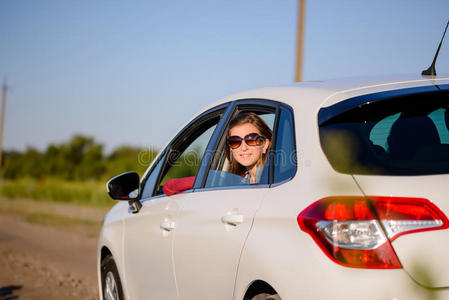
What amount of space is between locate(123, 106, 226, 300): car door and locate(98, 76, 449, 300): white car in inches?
0.8

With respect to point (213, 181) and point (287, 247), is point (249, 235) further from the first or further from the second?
point (213, 181)

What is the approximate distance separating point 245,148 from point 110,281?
1.84m

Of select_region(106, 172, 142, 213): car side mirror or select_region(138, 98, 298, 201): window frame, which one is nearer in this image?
select_region(138, 98, 298, 201): window frame

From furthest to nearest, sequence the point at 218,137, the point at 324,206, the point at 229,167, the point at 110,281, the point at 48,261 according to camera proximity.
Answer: the point at 48,261, the point at 110,281, the point at 229,167, the point at 218,137, the point at 324,206

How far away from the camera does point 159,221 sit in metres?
3.78

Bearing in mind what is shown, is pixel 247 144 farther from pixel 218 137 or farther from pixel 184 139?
pixel 184 139

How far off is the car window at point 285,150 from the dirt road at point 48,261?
14.4ft

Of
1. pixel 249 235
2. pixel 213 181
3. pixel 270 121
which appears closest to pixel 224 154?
pixel 213 181

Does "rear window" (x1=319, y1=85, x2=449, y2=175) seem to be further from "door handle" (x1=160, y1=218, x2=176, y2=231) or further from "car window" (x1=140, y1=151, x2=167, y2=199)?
"car window" (x1=140, y1=151, x2=167, y2=199)

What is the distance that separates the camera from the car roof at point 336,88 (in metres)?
2.69

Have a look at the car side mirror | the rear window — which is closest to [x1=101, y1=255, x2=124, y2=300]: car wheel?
the car side mirror

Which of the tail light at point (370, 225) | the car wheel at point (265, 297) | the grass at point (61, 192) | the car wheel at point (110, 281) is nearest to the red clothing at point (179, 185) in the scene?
the car wheel at point (110, 281)

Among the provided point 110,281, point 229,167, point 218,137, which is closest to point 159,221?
point 229,167

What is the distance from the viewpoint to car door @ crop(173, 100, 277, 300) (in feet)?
9.05
